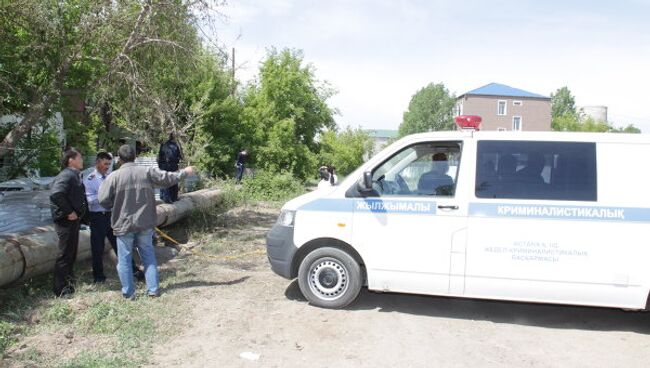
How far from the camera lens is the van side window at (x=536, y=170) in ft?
17.2

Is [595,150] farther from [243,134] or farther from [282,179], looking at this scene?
[243,134]

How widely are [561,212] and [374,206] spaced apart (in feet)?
6.10

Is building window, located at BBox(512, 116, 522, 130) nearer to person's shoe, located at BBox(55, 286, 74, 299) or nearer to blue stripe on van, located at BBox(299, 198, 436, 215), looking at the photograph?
blue stripe on van, located at BBox(299, 198, 436, 215)

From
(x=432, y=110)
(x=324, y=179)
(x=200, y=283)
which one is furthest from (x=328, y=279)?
(x=432, y=110)

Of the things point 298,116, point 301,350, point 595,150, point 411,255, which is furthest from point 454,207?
point 298,116

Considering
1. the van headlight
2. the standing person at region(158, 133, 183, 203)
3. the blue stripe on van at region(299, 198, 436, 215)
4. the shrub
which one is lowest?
the shrub

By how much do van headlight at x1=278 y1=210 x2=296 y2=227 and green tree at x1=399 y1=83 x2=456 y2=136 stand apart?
3271 inches

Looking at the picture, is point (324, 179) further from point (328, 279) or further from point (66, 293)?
point (66, 293)

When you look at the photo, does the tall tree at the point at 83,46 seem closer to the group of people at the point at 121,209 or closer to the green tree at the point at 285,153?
the group of people at the point at 121,209

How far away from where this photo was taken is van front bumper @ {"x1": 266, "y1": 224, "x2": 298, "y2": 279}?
5922mm

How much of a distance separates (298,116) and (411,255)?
19.2 m

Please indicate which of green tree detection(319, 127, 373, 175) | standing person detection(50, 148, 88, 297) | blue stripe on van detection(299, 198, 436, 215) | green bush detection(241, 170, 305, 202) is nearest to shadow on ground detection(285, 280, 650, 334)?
blue stripe on van detection(299, 198, 436, 215)

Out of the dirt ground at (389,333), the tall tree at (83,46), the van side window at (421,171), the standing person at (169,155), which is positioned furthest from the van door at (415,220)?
the standing person at (169,155)

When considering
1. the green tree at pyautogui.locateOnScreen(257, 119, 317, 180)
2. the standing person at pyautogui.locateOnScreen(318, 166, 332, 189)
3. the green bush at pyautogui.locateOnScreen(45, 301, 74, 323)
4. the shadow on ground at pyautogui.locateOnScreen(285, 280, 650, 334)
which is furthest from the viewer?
the green tree at pyautogui.locateOnScreen(257, 119, 317, 180)
